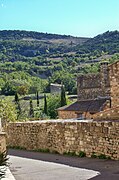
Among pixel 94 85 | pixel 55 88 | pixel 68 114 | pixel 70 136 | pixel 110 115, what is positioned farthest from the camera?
pixel 55 88

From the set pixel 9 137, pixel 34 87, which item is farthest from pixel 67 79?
pixel 9 137

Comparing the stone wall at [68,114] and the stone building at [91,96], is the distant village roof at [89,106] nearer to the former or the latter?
the stone building at [91,96]

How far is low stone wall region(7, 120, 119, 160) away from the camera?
13.4 meters

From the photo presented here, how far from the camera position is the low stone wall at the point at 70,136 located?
1337 cm

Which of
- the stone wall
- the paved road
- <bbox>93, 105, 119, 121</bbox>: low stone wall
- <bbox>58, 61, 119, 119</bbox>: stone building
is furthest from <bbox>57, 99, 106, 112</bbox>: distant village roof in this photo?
the paved road

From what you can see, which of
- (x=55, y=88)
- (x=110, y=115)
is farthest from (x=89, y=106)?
(x=55, y=88)

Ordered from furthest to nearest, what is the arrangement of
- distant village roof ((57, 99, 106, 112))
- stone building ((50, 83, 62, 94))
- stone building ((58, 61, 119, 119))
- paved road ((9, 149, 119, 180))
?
1. stone building ((50, 83, 62, 94))
2. stone building ((58, 61, 119, 119))
3. distant village roof ((57, 99, 106, 112))
4. paved road ((9, 149, 119, 180))

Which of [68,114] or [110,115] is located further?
[68,114]

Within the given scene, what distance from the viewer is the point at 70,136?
631 inches

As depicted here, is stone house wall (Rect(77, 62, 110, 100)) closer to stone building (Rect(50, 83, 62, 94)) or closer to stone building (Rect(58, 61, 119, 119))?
stone building (Rect(58, 61, 119, 119))

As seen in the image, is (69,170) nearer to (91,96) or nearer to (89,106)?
(89,106)

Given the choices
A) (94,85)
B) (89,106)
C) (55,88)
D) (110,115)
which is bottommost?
→ (55,88)

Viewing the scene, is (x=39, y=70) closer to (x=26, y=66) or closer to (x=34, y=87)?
(x=26, y=66)

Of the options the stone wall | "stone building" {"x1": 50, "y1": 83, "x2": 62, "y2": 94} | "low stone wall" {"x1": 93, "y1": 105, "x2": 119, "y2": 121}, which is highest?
"low stone wall" {"x1": 93, "y1": 105, "x2": 119, "y2": 121}
